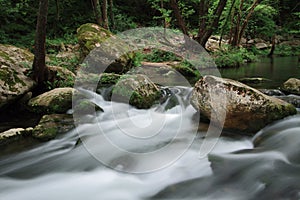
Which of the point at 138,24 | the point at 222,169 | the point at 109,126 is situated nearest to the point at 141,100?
the point at 109,126

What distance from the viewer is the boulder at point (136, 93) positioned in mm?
5781

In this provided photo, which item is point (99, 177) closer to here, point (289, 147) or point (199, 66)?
point (289, 147)

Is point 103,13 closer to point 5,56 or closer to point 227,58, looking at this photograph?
point 227,58

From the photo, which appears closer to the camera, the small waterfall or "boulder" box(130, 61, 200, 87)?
the small waterfall

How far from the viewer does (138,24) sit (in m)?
19.9

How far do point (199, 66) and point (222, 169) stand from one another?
8477 millimetres

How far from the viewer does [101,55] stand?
806 cm

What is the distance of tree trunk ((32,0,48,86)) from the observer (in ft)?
18.5

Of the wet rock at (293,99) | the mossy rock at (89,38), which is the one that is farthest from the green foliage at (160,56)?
the wet rock at (293,99)

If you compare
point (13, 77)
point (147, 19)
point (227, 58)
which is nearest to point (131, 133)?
point (13, 77)

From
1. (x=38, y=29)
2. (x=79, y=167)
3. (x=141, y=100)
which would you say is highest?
(x=38, y=29)

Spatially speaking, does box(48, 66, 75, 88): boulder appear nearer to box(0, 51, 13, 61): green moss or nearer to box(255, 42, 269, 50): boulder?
box(0, 51, 13, 61): green moss

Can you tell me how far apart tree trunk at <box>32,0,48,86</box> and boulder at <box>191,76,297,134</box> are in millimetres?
3686

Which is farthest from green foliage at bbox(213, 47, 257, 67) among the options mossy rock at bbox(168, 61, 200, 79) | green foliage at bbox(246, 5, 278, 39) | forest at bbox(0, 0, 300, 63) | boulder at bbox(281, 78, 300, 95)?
green foliage at bbox(246, 5, 278, 39)
